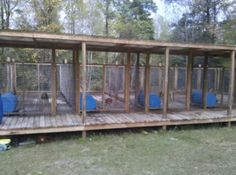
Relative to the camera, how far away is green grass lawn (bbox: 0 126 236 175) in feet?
14.2

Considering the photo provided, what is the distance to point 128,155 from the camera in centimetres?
509

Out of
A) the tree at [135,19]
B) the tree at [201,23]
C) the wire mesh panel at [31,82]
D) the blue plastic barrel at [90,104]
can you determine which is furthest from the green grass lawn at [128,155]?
the tree at [135,19]

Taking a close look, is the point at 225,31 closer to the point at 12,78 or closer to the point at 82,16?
the point at 82,16

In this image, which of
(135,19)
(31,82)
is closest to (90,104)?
(31,82)

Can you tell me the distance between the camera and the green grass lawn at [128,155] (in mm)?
4328

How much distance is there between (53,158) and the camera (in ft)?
16.0

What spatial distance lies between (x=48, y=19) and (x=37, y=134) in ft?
40.1

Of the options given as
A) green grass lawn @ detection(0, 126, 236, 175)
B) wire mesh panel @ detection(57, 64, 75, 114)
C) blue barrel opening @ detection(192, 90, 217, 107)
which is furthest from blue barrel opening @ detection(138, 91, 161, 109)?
wire mesh panel @ detection(57, 64, 75, 114)

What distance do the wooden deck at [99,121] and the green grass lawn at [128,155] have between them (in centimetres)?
35

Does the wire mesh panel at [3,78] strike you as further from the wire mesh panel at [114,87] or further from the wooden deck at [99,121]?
the wire mesh panel at [114,87]

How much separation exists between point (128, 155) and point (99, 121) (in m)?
1.82

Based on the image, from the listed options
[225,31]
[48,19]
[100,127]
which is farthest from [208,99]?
[48,19]

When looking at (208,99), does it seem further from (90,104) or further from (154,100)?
(90,104)

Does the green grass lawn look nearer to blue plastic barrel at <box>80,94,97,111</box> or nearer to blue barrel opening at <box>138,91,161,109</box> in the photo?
blue plastic barrel at <box>80,94,97,111</box>
